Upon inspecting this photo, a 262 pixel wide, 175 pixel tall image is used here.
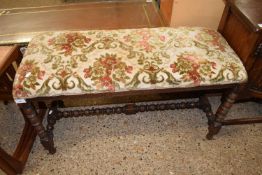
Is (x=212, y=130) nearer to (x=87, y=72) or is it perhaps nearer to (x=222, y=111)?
(x=222, y=111)

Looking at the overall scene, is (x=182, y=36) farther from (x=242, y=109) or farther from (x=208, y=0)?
(x=242, y=109)

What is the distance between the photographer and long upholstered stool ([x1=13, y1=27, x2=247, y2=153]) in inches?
34.2

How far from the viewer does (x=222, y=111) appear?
1.11 m

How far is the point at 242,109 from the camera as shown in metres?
1.44

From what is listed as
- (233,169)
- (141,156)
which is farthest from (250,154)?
(141,156)

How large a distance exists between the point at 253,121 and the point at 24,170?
1.40m

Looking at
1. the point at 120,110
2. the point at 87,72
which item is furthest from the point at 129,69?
the point at 120,110

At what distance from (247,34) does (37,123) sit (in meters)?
1.10

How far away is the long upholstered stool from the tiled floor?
6.8 inches

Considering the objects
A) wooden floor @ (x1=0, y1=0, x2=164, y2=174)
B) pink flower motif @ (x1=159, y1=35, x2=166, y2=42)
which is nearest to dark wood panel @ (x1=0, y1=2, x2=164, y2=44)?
wooden floor @ (x1=0, y1=0, x2=164, y2=174)

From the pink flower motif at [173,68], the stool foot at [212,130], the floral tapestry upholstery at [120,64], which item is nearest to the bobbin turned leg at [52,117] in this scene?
the floral tapestry upholstery at [120,64]

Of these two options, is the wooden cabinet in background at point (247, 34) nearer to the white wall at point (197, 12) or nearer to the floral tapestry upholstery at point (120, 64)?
the floral tapestry upholstery at point (120, 64)

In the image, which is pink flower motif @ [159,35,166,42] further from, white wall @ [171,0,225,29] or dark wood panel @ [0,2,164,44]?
dark wood panel @ [0,2,164,44]

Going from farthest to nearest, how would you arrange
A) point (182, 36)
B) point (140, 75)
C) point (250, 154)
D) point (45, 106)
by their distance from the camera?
point (45, 106), point (250, 154), point (182, 36), point (140, 75)
